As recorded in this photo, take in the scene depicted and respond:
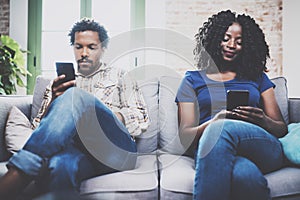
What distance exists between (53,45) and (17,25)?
1.26 ft

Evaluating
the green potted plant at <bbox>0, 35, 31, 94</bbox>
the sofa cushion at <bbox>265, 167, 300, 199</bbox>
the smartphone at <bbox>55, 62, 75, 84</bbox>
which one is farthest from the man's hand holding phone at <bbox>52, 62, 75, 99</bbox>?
the green potted plant at <bbox>0, 35, 31, 94</bbox>

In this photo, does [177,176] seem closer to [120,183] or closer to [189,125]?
[120,183]

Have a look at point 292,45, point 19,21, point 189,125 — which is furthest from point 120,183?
point 19,21

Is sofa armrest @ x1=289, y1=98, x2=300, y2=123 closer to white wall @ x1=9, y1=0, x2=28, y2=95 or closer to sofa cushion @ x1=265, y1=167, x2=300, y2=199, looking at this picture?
sofa cushion @ x1=265, y1=167, x2=300, y2=199

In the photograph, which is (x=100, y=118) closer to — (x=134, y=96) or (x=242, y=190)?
(x=134, y=96)

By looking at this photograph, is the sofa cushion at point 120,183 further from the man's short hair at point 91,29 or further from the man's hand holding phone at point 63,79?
the man's short hair at point 91,29

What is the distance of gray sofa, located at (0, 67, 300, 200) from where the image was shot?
1.52 m

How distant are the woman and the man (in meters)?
0.29

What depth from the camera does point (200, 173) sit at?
1.44m

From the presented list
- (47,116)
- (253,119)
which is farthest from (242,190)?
(47,116)

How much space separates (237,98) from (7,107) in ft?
3.93

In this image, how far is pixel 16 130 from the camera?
194 cm

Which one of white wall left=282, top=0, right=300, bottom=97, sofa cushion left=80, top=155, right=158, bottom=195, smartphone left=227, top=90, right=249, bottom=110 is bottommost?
sofa cushion left=80, top=155, right=158, bottom=195

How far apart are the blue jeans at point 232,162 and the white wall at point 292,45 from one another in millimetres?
1971
